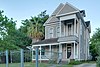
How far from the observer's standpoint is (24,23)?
158 ft

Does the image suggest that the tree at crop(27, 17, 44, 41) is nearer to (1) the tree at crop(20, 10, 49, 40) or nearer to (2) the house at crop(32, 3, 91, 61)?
(1) the tree at crop(20, 10, 49, 40)

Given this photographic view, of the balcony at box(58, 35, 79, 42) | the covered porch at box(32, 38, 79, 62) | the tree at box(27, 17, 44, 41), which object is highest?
the tree at box(27, 17, 44, 41)

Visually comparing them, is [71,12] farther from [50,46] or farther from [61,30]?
[50,46]

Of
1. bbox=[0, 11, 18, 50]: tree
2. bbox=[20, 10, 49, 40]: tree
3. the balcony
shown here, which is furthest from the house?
bbox=[0, 11, 18, 50]: tree

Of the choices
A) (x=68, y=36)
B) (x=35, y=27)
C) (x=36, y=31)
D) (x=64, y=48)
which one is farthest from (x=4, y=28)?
(x=35, y=27)

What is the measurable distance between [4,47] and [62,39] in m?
11.0

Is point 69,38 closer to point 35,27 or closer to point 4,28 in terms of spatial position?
point 4,28

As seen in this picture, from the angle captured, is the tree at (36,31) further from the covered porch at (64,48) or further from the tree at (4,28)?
the tree at (4,28)

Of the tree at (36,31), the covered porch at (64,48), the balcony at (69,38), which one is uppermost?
the tree at (36,31)

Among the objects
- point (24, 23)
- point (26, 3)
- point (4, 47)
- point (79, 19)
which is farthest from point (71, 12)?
point (24, 23)

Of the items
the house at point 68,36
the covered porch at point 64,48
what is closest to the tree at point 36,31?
the house at point 68,36

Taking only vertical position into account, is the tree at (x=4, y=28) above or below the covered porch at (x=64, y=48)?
above

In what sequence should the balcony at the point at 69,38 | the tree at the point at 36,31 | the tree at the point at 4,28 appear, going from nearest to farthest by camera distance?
the tree at the point at 4,28
the balcony at the point at 69,38
the tree at the point at 36,31

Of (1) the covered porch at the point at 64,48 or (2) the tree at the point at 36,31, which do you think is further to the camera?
(2) the tree at the point at 36,31
